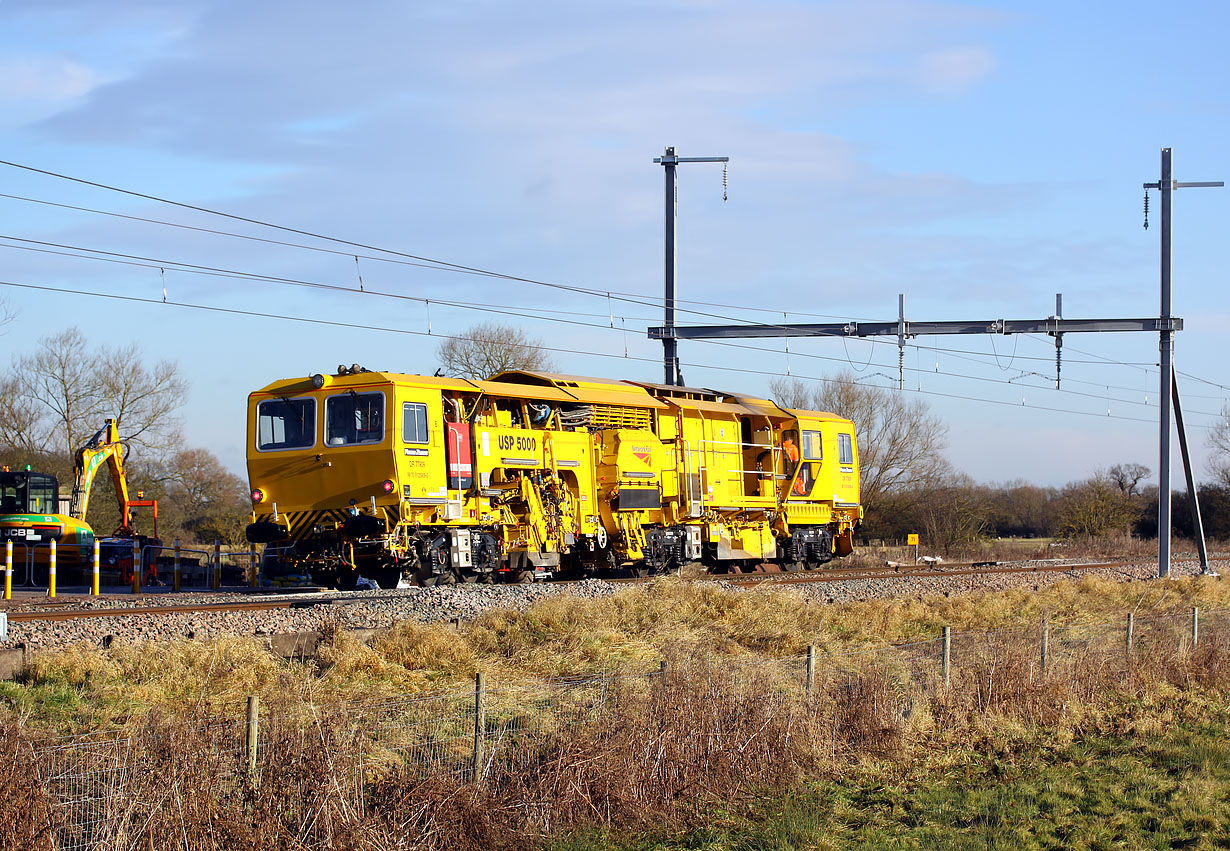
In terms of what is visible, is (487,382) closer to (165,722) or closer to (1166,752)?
(1166,752)

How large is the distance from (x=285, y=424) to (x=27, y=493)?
11475mm

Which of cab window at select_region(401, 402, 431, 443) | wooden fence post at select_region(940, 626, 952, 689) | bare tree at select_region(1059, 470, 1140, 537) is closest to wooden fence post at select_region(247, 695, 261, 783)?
wooden fence post at select_region(940, 626, 952, 689)

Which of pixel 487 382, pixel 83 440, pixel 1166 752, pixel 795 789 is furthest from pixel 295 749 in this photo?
pixel 83 440

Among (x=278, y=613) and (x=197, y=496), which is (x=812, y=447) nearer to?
(x=278, y=613)

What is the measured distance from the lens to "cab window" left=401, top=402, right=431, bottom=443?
20281 millimetres

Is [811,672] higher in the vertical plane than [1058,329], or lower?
lower

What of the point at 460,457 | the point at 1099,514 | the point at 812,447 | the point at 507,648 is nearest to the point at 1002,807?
the point at 507,648

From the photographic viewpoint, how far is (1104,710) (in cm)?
1327

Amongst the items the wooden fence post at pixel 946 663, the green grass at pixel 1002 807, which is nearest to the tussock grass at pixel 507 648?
the wooden fence post at pixel 946 663

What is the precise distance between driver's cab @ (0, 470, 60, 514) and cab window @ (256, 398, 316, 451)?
1059cm

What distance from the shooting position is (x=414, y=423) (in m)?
20.5

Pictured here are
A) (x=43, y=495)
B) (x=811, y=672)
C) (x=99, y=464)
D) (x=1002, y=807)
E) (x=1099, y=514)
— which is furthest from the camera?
(x=1099, y=514)

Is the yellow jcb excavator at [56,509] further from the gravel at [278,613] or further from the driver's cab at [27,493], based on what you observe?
the gravel at [278,613]

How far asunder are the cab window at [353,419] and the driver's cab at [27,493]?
39.5ft
